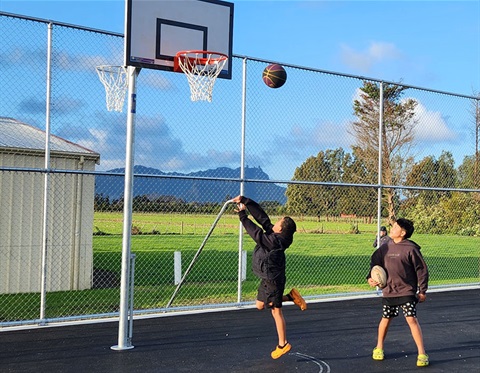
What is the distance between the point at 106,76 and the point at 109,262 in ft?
36.5

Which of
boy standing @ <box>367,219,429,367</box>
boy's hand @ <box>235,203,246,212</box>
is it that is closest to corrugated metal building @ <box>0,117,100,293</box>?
boy's hand @ <box>235,203,246,212</box>

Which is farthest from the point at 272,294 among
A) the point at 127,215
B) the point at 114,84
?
the point at 114,84

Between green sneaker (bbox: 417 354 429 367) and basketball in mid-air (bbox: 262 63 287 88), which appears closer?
green sneaker (bbox: 417 354 429 367)

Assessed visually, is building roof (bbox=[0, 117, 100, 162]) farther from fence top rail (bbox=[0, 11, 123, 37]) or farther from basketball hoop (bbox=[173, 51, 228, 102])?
basketball hoop (bbox=[173, 51, 228, 102])

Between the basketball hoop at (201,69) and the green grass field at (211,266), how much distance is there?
4.50 m

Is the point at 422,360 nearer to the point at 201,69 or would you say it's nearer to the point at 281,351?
the point at 281,351

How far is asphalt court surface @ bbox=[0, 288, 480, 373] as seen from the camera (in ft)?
22.8

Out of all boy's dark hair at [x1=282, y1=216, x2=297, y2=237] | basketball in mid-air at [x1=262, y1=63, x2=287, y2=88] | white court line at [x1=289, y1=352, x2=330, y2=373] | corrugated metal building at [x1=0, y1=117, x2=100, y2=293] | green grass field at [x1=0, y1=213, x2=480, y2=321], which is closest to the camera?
white court line at [x1=289, y1=352, x2=330, y2=373]

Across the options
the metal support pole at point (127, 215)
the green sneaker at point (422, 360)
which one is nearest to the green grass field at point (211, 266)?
the metal support pole at point (127, 215)

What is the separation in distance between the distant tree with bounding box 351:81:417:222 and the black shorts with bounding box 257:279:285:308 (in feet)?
34.0

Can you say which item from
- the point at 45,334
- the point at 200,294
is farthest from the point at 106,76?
the point at 200,294

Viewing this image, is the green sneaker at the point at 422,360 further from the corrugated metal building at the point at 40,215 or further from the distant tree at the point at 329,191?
the distant tree at the point at 329,191

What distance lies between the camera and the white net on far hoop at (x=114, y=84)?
850cm

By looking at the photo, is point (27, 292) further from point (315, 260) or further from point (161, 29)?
point (315, 260)
